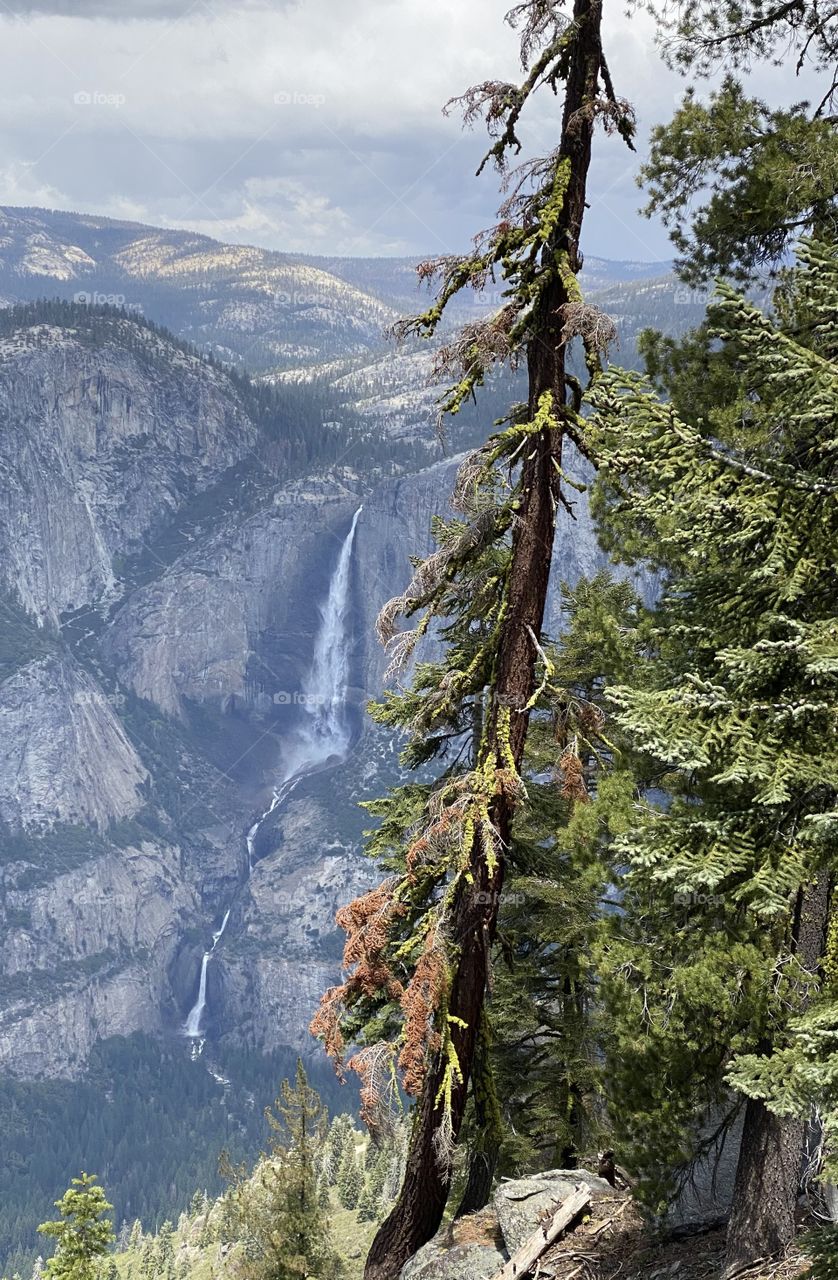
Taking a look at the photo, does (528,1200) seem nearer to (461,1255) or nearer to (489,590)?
(461,1255)

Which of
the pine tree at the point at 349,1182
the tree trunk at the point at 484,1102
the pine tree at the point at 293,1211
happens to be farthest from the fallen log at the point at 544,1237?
the pine tree at the point at 349,1182

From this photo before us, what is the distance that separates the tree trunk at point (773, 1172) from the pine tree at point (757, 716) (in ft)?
0.05

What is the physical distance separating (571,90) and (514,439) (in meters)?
3.17

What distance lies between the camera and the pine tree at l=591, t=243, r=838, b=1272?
7.27m

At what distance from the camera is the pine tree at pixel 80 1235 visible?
3019 centimetres

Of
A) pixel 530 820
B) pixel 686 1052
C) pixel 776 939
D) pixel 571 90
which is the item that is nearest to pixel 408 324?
pixel 571 90

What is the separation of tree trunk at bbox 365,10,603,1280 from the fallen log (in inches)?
38.9

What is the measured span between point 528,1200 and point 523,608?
6.07 metres

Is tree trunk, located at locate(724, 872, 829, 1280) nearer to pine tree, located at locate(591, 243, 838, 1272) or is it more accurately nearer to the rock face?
pine tree, located at locate(591, 243, 838, 1272)

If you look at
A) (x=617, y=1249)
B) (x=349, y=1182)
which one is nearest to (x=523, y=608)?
(x=617, y=1249)

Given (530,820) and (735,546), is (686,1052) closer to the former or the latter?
(735,546)

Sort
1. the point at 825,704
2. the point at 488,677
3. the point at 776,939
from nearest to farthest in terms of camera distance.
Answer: the point at 825,704
the point at 776,939
the point at 488,677

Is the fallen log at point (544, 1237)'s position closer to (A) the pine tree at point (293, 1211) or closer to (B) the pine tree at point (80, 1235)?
(A) the pine tree at point (293, 1211)

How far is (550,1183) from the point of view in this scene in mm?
11766
